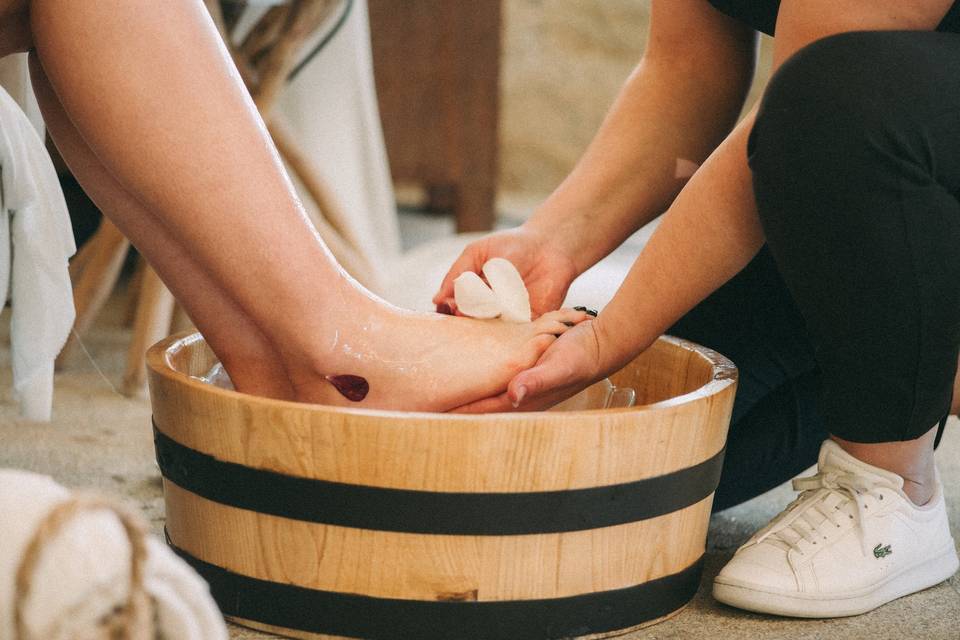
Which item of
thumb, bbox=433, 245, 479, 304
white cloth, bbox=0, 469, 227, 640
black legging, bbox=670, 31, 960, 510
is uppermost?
black legging, bbox=670, 31, 960, 510

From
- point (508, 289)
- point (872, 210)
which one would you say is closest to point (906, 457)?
point (872, 210)

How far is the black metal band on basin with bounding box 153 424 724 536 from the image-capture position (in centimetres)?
70

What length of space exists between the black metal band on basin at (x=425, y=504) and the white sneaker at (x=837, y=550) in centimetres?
14

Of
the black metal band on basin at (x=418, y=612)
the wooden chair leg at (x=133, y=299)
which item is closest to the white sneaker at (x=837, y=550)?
the black metal band on basin at (x=418, y=612)

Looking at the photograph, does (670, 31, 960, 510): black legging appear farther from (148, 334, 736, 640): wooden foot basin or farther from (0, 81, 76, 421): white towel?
(0, 81, 76, 421): white towel

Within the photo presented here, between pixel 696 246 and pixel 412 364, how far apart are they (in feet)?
0.81

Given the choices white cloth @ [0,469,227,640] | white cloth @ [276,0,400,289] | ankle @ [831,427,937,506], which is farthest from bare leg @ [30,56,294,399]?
white cloth @ [276,0,400,289]

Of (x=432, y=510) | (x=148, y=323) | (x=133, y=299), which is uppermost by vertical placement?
(x=432, y=510)

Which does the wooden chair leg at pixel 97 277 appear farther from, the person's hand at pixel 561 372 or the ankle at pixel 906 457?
the ankle at pixel 906 457

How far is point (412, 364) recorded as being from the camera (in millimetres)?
864

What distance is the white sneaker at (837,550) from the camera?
32.3 inches

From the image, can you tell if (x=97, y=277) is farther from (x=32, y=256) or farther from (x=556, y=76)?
(x=556, y=76)

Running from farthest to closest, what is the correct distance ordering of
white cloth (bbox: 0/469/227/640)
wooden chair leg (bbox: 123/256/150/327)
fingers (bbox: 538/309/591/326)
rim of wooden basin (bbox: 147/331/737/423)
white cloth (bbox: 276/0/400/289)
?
white cloth (bbox: 276/0/400/289), wooden chair leg (bbox: 123/256/150/327), fingers (bbox: 538/309/591/326), rim of wooden basin (bbox: 147/331/737/423), white cloth (bbox: 0/469/227/640)

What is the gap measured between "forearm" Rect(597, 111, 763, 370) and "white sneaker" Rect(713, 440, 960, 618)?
19cm
